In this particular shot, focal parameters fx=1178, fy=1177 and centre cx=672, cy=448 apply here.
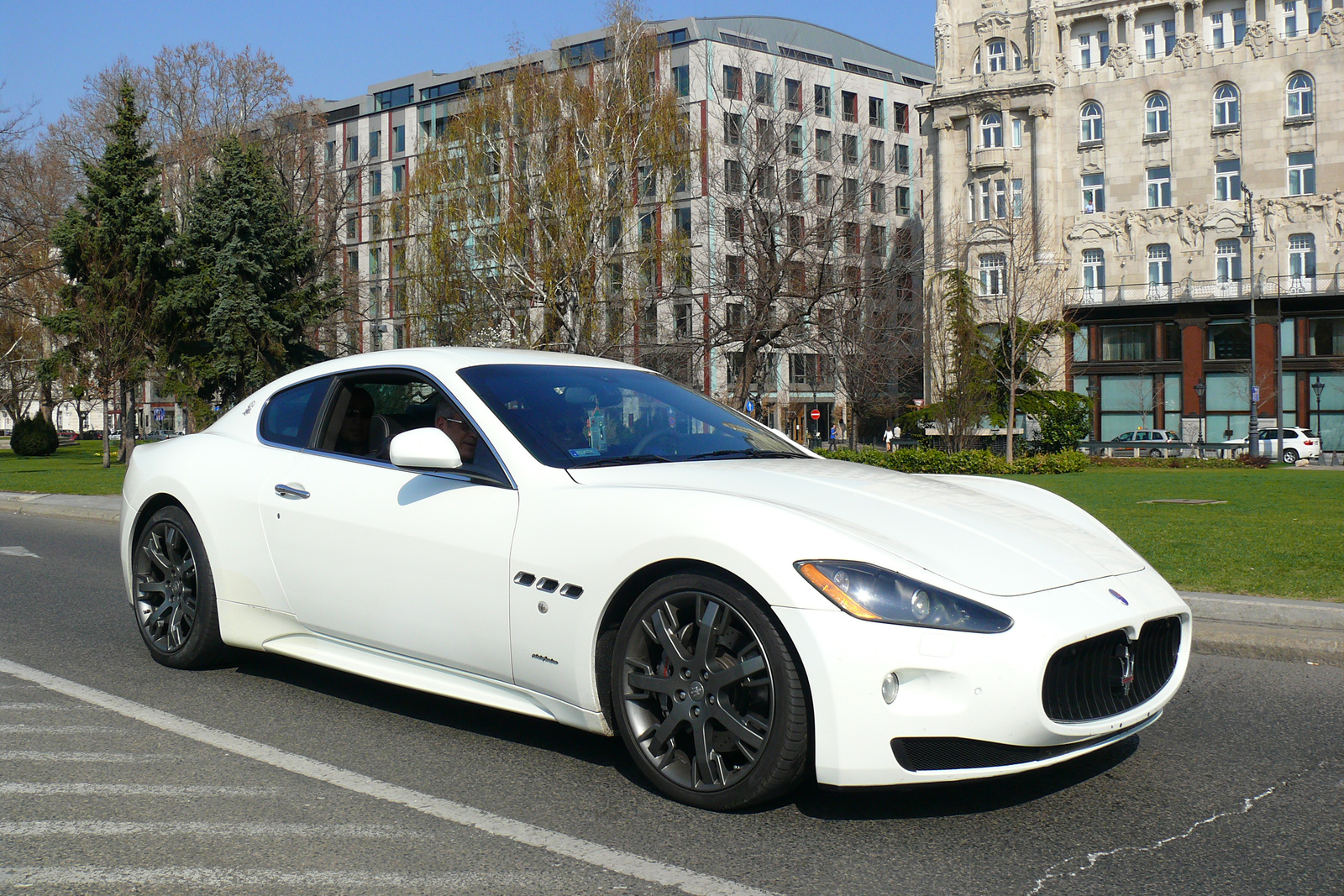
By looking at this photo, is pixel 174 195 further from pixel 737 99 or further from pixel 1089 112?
pixel 1089 112

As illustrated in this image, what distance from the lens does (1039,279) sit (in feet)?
173

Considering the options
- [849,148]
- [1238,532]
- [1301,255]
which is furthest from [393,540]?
[1301,255]

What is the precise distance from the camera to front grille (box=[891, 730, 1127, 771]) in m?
3.34

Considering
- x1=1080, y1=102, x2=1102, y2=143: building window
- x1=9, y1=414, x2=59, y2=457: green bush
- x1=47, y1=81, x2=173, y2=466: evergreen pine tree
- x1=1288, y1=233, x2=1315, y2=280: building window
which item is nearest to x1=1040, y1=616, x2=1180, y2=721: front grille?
x1=47, y1=81, x2=173, y2=466: evergreen pine tree

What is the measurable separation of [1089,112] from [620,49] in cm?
3876

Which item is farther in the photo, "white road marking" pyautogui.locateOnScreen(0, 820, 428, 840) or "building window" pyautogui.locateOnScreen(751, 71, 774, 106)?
"building window" pyautogui.locateOnScreen(751, 71, 774, 106)

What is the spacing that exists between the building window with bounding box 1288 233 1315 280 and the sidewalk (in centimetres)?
5406

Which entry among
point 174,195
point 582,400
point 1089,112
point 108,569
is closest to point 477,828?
point 582,400

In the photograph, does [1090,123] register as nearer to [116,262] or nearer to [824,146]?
[824,146]

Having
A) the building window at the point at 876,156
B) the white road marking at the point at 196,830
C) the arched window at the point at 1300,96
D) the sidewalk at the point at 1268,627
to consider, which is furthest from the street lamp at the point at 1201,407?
the white road marking at the point at 196,830

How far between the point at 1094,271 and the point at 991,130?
29.0ft

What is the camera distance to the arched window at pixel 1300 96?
5397 centimetres

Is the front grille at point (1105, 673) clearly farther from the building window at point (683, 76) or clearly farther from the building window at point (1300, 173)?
the building window at point (1300, 173)

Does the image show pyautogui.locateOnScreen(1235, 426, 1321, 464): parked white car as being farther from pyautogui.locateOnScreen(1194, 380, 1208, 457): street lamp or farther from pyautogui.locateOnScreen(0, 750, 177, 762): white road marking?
pyautogui.locateOnScreen(0, 750, 177, 762): white road marking
